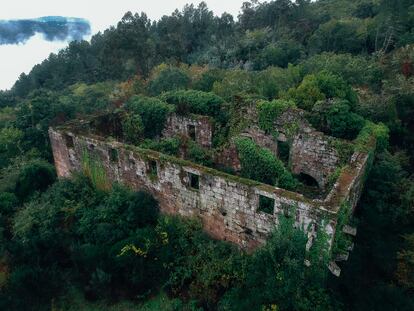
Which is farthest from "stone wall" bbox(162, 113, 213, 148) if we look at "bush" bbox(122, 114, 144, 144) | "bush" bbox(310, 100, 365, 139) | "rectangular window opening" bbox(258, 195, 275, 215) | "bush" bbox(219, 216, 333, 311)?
"bush" bbox(219, 216, 333, 311)

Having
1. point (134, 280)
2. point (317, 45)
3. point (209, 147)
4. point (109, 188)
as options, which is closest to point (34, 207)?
point (109, 188)

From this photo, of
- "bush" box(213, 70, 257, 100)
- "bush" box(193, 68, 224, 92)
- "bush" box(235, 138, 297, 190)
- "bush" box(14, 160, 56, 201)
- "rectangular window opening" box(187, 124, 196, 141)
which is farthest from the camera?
"bush" box(193, 68, 224, 92)

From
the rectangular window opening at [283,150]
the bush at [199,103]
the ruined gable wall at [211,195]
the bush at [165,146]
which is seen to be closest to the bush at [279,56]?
the bush at [199,103]

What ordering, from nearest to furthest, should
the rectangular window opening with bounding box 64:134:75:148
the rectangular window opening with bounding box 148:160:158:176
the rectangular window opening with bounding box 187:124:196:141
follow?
the rectangular window opening with bounding box 148:160:158:176, the rectangular window opening with bounding box 64:134:75:148, the rectangular window opening with bounding box 187:124:196:141

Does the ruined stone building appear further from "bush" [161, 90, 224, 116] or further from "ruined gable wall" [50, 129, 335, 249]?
"bush" [161, 90, 224, 116]

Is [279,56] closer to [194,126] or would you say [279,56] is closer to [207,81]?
[207,81]

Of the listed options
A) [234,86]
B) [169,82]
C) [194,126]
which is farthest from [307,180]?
[169,82]

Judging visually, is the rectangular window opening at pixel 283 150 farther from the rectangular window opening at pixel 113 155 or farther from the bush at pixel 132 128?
the rectangular window opening at pixel 113 155
